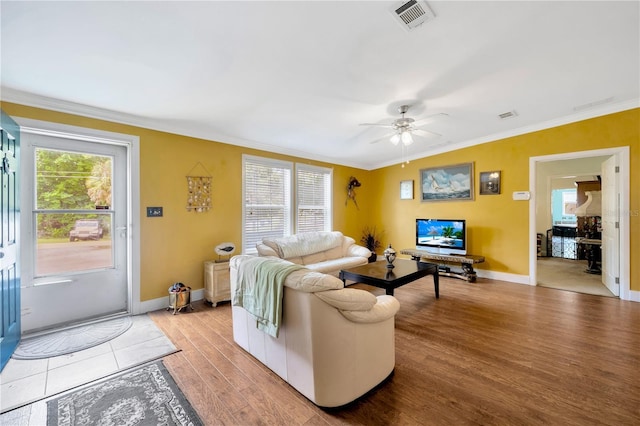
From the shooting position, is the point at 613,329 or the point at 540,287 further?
the point at 540,287

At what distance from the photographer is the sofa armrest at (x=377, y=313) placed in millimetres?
1697

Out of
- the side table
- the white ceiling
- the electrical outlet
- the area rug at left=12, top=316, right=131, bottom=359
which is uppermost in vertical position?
the white ceiling

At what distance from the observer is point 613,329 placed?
2.73 metres

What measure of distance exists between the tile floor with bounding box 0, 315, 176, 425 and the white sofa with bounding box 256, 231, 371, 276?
5.89ft

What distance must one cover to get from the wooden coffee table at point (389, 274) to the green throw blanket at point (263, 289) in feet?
4.81

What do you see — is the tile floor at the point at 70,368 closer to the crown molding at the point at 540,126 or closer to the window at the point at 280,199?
the window at the point at 280,199

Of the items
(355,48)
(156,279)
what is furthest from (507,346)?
(156,279)

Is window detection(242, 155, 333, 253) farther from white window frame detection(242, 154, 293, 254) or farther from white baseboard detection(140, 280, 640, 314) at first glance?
white baseboard detection(140, 280, 640, 314)

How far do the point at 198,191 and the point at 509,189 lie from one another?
5196 millimetres

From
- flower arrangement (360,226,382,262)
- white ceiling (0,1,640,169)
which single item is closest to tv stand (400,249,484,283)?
flower arrangement (360,226,382,262)

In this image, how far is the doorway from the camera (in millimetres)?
2766

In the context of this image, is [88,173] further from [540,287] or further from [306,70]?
[540,287]

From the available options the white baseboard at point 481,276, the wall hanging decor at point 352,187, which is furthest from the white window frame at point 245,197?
the wall hanging decor at point 352,187

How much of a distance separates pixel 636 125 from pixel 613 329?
2.77 metres
